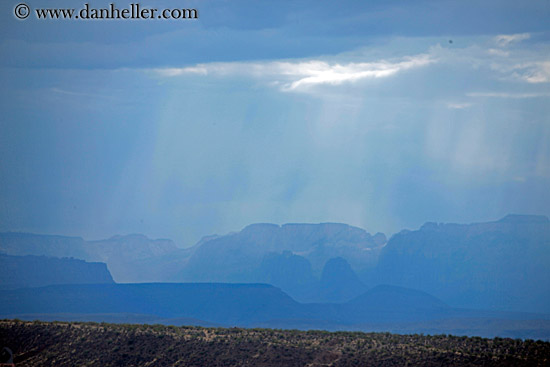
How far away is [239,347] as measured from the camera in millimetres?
57844

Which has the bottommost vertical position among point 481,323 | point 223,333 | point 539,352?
point 539,352

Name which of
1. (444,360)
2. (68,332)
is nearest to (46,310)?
(68,332)

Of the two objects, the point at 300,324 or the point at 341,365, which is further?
the point at 300,324

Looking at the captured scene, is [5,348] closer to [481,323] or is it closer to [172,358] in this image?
[172,358]

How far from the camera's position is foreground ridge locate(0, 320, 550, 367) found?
5209 cm

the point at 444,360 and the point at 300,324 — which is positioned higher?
the point at 300,324

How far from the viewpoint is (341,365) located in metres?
52.8

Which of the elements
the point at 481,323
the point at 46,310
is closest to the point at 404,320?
the point at 481,323

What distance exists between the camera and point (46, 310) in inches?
7500

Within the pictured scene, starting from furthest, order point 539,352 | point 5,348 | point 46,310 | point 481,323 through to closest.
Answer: point 46,310
point 481,323
point 5,348
point 539,352

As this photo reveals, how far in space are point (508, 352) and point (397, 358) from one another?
820 cm

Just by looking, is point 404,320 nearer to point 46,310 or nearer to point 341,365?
point 46,310

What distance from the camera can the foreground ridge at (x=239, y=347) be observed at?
52094 millimetres

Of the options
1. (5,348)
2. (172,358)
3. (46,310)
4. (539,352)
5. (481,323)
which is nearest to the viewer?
(539,352)
